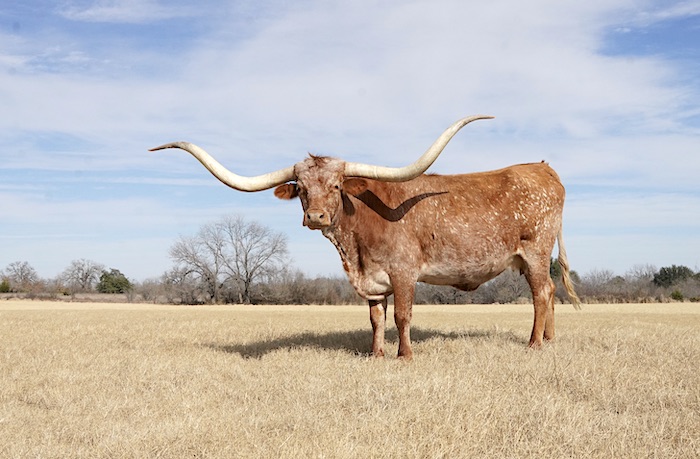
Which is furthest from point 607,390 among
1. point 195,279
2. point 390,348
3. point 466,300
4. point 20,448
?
point 195,279

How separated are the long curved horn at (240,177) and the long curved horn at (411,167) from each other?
2.93ft

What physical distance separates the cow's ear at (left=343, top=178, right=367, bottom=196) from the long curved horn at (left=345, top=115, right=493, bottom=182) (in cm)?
7

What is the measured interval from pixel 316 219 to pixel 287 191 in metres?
1.17

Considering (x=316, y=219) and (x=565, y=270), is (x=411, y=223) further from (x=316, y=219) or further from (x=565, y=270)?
(x=565, y=270)

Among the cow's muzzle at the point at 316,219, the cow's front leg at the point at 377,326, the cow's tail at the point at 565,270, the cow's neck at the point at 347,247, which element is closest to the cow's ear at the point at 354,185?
the cow's neck at the point at 347,247

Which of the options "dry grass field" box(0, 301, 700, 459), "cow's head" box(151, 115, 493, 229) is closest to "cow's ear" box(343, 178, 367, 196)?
"cow's head" box(151, 115, 493, 229)

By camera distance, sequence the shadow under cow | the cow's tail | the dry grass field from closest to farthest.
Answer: the dry grass field
the shadow under cow
the cow's tail

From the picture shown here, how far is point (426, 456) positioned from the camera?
13.5 ft

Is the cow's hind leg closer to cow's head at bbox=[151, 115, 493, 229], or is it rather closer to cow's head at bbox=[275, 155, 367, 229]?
cow's head at bbox=[151, 115, 493, 229]

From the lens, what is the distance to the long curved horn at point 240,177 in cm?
825

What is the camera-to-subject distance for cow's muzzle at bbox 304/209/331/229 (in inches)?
285

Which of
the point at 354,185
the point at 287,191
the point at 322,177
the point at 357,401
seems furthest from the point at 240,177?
the point at 357,401

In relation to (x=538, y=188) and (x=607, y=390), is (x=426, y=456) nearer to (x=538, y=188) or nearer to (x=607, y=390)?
(x=607, y=390)

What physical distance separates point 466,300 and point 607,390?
110 feet
